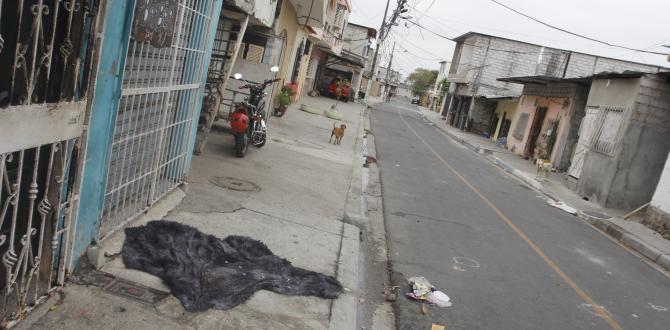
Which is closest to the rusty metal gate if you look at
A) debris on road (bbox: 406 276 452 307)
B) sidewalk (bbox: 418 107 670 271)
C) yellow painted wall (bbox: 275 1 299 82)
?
debris on road (bbox: 406 276 452 307)

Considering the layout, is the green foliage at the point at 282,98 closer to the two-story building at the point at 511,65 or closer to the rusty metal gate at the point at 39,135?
the rusty metal gate at the point at 39,135

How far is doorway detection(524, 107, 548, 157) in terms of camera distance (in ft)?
84.6

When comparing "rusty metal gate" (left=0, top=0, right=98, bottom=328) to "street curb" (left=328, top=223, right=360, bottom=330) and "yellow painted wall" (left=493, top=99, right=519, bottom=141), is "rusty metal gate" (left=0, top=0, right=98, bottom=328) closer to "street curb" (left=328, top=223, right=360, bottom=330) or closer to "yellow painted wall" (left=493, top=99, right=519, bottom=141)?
"street curb" (left=328, top=223, right=360, bottom=330)

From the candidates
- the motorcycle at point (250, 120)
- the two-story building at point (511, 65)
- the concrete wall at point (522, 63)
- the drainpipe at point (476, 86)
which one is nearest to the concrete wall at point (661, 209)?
the motorcycle at point (250, 120)

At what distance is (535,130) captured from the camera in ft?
85.4

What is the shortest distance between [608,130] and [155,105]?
1417 cm

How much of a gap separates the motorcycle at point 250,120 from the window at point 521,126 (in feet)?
65.3

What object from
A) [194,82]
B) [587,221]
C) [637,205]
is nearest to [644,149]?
[637,205]

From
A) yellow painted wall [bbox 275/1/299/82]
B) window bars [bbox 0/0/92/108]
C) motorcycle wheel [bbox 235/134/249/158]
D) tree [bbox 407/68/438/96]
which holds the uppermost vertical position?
tree [bbox 407/68/438/96]

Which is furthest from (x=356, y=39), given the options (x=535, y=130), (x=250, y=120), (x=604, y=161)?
(x=250, y=120)

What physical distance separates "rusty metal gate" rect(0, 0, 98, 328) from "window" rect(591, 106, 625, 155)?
14517 mm

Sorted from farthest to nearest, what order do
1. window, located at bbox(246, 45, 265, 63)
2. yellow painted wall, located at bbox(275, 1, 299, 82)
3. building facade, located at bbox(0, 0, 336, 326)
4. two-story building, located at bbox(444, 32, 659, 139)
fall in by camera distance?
two-story building, located at bbox(444, 32, 659, 139), yellow painted wall, located at bbox(275, 1, 299, 82), window, located at bbox(246, 45, 265, 63), building facade, located at bbox(0, 0, 336, 326)

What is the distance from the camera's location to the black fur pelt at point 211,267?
13.4 ft

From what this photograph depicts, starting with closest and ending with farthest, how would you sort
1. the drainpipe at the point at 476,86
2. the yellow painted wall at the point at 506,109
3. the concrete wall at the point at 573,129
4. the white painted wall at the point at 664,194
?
1. the white painted wall at the point at 664,194
2. the concrete wall at the point at 573,129
3. the yellow painted wall at the point at 506,109
4. the drainpipe at the point at 476,86
